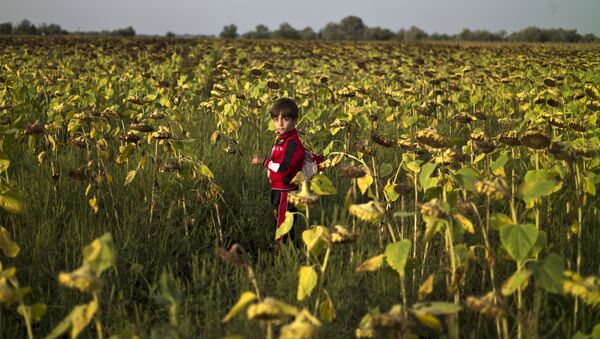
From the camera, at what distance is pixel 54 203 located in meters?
2.71

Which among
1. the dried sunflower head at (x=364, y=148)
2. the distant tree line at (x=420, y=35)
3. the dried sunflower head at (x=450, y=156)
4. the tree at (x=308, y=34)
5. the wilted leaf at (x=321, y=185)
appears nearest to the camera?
the wilted leaf at (x=321, y=185)

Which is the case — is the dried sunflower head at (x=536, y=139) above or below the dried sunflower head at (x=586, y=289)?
above

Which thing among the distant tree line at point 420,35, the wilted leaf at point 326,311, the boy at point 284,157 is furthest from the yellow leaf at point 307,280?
the distant tree line at point 420,35

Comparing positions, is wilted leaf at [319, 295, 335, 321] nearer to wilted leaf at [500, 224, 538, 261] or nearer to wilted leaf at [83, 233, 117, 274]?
wilted leaf at [500, 224, 538, 261]

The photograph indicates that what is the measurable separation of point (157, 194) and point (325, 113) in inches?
108

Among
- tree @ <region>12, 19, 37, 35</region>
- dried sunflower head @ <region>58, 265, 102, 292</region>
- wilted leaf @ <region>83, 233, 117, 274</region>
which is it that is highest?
tree @ <region>12, 19, 37, 35</region>

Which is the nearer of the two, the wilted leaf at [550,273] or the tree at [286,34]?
the wilted leaf at [550,273]

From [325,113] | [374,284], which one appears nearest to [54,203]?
[374,284]

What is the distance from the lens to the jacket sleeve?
257cm

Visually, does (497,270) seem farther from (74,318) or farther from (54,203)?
(54,203)

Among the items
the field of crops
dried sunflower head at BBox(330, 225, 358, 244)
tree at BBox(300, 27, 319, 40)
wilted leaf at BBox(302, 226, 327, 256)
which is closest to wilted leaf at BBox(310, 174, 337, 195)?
the field of crops

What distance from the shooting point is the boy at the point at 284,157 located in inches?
102

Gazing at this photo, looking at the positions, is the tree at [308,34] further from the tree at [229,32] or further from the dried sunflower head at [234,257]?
the dried sunflower head at [234,257]

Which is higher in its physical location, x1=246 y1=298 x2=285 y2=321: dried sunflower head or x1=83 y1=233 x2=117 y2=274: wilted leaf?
x1=83 y1=233 x2=117 y2=274: wilted leaf
